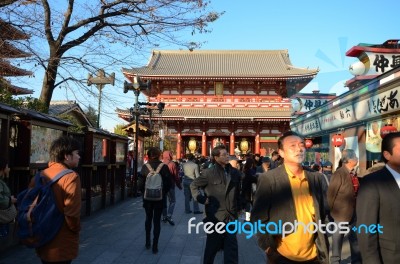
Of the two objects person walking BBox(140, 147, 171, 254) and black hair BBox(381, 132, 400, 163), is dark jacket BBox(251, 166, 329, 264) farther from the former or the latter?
person walking BBox(140, 147, 171, 254)

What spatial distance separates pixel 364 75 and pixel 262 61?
867 inches

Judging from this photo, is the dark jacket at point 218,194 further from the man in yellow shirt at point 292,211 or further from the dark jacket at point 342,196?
the man in yellow shirt at point 292,211

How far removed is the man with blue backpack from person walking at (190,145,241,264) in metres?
1.96

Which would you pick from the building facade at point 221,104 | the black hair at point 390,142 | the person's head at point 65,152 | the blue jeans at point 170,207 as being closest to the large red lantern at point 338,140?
the blue jeans at point 170,207

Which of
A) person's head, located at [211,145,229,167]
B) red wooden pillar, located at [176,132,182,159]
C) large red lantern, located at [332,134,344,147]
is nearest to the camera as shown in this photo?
person's head, located at [211,145,229,167]

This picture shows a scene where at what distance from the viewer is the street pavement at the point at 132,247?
555cm

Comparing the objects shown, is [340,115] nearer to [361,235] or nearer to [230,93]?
[361,235]

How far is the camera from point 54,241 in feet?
9.77

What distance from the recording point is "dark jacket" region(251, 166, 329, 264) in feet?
9.82

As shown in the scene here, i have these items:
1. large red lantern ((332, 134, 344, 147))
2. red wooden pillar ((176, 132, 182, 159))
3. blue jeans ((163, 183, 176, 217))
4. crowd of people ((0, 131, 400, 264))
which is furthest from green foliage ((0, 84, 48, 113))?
red wooden pillar ((176, 132, 182, 159))

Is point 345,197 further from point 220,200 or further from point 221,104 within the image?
point 221,104

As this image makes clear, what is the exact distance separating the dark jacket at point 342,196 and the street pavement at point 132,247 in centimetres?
110

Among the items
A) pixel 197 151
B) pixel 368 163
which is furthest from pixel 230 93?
pixel 368 163

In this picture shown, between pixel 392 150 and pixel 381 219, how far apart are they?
1.68 feet
